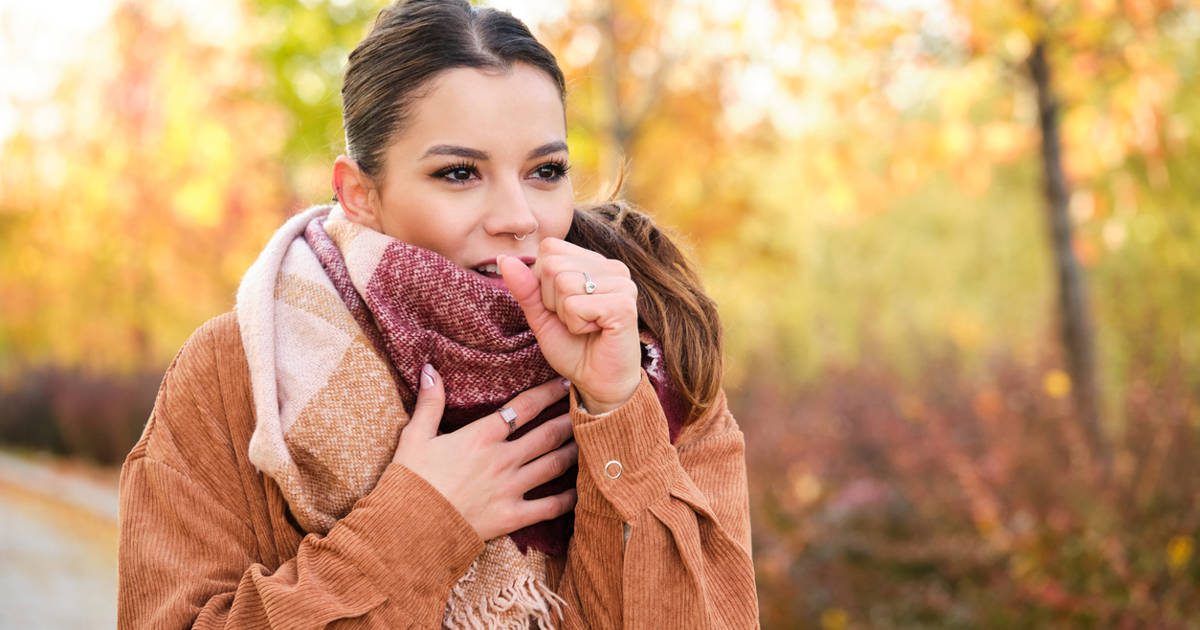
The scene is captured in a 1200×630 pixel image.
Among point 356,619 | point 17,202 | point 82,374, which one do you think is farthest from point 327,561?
point 17,202

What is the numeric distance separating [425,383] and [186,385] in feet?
1.35

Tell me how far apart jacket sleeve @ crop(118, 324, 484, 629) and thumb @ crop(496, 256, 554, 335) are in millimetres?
318

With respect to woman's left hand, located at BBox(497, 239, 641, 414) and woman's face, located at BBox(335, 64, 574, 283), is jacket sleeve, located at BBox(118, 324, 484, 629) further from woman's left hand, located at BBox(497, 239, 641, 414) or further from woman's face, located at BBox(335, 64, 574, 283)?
woman's face, located at BBox(335, 64, 574, 283)

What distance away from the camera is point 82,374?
1448cm

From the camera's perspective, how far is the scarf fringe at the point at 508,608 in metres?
1.84

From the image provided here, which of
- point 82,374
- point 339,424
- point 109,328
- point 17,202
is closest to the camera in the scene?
point 339,424

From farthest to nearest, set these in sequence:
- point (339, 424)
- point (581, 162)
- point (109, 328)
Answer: point (109, 328) → point (581, 162) → point (339, 424)

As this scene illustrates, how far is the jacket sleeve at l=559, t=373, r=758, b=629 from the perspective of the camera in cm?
176

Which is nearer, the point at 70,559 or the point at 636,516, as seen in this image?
the point at 636,516

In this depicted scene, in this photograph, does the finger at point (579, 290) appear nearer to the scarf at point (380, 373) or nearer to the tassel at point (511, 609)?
the scarf at point (380, 373)

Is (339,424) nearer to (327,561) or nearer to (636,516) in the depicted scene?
(327,561)

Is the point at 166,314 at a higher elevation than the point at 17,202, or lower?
lower

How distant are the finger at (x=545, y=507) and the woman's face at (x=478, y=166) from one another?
0.39 metres

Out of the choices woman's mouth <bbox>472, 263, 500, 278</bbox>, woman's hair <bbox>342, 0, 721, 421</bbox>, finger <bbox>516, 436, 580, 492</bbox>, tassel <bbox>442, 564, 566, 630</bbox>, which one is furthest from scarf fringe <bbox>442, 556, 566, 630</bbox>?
woman's mouth <bbox>472, 263, 500, 278</bbox>
